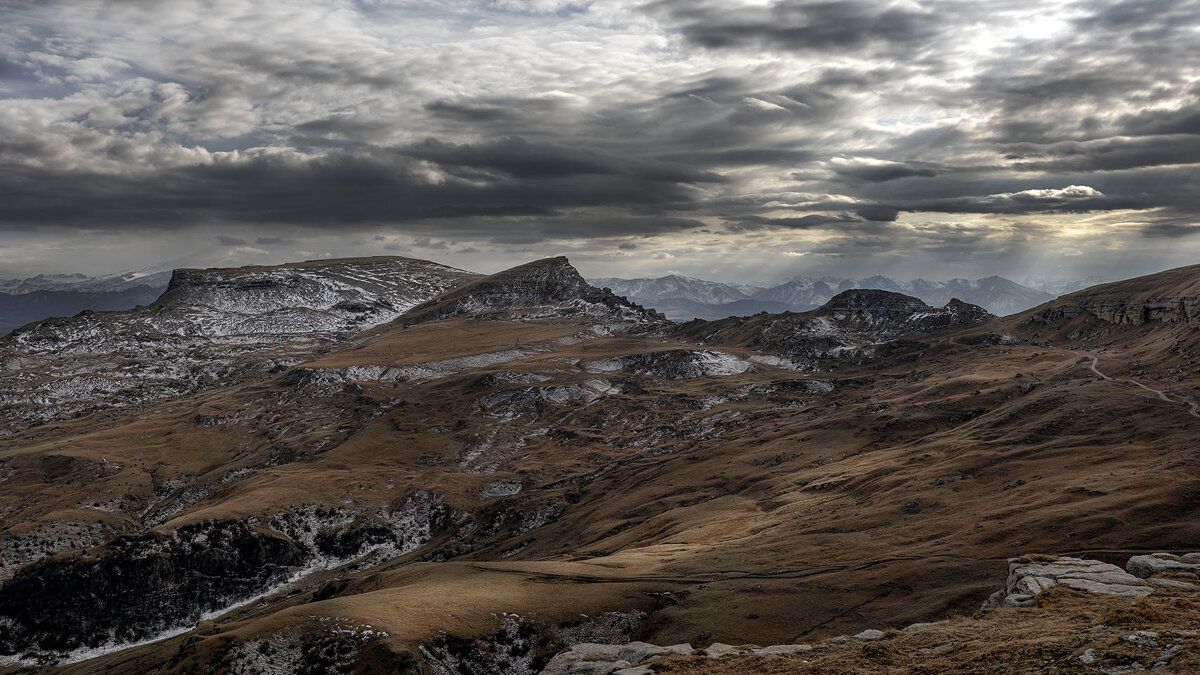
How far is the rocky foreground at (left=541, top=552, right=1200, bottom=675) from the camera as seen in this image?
30672 millimetres

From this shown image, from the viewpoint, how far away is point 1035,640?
3462 cm

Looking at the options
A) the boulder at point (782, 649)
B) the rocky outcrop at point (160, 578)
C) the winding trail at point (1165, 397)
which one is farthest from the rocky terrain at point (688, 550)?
the boulder at point (782, 649)

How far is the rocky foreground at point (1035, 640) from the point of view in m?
30.7

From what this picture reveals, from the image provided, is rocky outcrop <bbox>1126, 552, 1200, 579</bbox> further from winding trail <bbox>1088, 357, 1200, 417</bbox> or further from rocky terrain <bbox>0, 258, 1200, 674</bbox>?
winding trail <bbox>1088, 357, 1200, 417</bbox>

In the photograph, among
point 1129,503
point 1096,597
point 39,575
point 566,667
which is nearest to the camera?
point 1096,597

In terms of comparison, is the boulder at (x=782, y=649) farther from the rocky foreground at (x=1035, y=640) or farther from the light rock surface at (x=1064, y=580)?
the light rock surface at (x=1064, y=580)

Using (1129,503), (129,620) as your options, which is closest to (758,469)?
(1129,503)

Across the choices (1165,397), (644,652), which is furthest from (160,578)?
(1165,397)

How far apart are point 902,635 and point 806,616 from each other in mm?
18721

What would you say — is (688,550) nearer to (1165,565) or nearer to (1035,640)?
(1165,565)

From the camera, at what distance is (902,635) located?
44.3m

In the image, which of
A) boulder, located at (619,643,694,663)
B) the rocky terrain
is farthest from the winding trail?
boulder, located at (619,643,694,663)

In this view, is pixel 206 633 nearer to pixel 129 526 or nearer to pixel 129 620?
pixel 129 620

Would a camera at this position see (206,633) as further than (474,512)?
No
